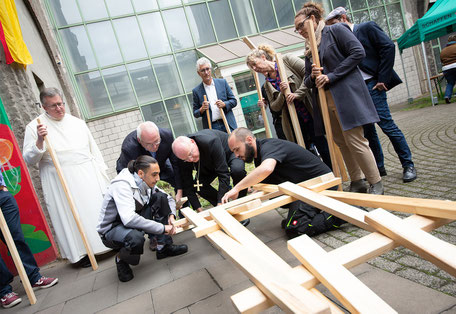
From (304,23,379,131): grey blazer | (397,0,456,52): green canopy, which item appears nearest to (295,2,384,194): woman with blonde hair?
(304,23,379,131): grey blazer

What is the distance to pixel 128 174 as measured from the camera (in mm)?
2588

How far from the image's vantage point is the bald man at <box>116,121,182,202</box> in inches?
120

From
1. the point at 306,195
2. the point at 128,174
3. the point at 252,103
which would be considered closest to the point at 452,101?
the point at 252,103

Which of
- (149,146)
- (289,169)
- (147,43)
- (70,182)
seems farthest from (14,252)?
(147,43)

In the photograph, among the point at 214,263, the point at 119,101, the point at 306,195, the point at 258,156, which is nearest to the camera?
the point at 306,195

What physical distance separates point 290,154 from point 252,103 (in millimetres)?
7211

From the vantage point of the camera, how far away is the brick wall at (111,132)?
28.7 ft

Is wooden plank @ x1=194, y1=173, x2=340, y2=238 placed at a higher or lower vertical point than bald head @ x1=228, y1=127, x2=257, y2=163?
lower

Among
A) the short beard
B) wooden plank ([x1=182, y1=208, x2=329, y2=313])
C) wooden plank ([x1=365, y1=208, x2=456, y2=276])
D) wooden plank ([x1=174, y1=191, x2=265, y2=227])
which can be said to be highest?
the short beard

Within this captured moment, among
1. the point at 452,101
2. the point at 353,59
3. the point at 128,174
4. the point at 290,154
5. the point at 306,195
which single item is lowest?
the point at 452,101

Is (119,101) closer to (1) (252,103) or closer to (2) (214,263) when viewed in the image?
(1) (252,103)

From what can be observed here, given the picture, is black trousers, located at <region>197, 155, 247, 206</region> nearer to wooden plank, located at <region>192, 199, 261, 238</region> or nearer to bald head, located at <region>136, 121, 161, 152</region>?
bald head, located at <region>136, 121, 161, 152</region>

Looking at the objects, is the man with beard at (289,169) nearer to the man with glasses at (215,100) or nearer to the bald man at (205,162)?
the bald man at (205,162)

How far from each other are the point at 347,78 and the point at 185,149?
175cm
